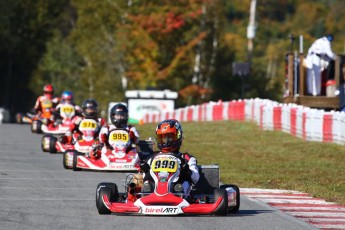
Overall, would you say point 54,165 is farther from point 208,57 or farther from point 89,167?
point 208,57

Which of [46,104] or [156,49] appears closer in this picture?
[46,104]

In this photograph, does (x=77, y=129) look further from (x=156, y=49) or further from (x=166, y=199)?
(x=156, y=49)

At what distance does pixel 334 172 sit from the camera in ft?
68.7

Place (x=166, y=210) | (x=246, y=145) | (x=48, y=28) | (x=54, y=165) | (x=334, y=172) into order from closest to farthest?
(x=166, y=210) < (x=334, y=172) < (x=54, y=165) < (x=246, y=145) < (x=48, y=28)

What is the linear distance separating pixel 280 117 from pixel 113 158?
42.9 ft

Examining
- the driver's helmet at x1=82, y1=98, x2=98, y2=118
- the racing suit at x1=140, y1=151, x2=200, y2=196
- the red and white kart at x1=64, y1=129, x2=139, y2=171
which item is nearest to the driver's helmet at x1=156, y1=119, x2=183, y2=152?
the racing suit at x1=140, y1=151, x2=200, y2=196

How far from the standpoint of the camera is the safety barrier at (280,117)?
89.4ft

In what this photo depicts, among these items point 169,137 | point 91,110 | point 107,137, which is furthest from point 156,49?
point 169,137

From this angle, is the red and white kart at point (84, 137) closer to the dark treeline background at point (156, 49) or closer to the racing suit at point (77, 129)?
the racing suit at point (77, 129)

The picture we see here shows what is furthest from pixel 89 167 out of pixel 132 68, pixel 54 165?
pixel 132 68

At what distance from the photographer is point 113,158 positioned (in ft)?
69.2

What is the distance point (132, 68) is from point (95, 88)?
4.26 metres

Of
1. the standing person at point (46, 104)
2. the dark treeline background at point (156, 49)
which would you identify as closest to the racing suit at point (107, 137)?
the standing person at point (46, 104)

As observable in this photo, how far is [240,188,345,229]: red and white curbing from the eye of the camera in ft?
45.5
